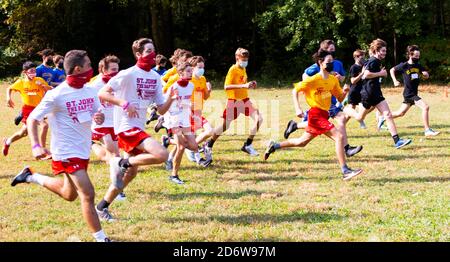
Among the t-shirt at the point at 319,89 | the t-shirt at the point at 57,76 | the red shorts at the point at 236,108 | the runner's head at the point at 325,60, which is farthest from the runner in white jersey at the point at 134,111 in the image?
the t-shirt at the point at 57,76

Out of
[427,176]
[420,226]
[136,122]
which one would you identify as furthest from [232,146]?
[420,226]

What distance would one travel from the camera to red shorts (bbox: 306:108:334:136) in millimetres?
8555

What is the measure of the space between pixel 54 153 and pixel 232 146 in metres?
6.79

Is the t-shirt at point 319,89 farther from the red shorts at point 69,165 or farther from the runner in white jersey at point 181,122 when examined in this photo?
the red shorts at point 69,165

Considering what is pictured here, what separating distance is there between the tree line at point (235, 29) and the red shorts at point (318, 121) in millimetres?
18484

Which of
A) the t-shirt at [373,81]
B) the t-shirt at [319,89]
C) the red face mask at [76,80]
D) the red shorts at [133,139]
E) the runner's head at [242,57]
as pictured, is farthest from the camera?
the t-shirt at [373,81]

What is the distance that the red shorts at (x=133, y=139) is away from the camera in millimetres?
6684

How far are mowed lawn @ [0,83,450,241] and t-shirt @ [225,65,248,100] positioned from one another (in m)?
1.12

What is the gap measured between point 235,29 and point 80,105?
2828 cm

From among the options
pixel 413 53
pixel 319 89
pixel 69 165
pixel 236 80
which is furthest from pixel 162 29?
pixel 69 165

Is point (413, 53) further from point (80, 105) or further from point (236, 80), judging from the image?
point (80, 105)

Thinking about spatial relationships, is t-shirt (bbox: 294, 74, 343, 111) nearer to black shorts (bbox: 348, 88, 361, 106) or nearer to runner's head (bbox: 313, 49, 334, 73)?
runner's head (bbox: 313, 49, 334, 73)

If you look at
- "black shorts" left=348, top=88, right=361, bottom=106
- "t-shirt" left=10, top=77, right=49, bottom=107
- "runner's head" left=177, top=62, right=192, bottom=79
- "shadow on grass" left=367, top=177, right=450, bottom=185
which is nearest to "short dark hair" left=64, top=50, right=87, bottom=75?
"runner's head" left=177, top=62, right=192, bottom=79

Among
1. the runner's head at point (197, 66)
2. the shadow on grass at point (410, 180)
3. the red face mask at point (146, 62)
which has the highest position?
the red face mask at point (146, 62)
